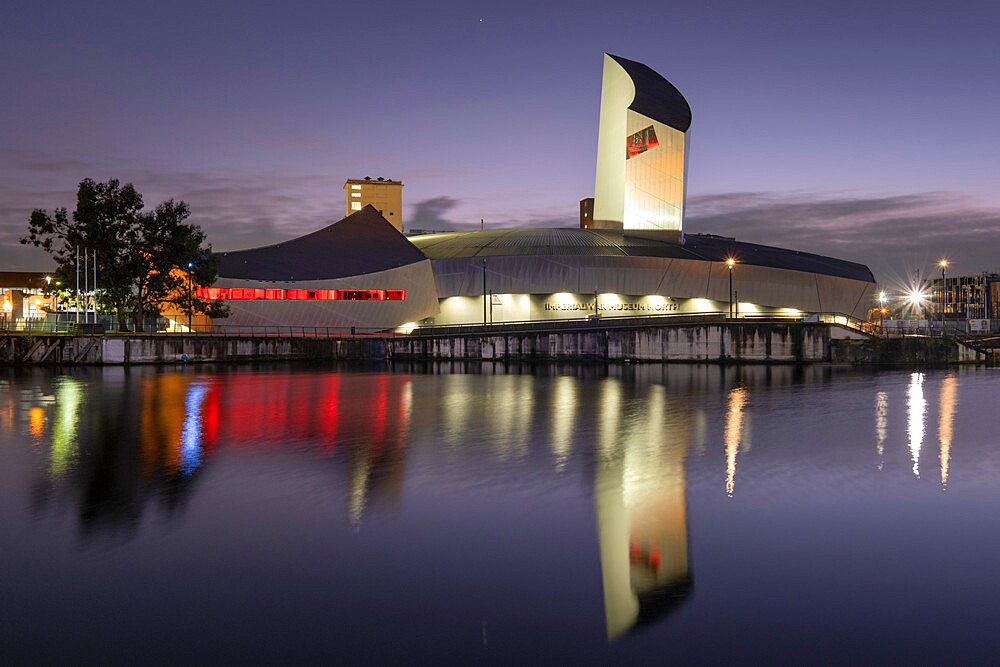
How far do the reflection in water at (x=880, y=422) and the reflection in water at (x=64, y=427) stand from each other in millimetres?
16973

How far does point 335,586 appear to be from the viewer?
8.31m

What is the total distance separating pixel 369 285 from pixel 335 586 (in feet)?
234

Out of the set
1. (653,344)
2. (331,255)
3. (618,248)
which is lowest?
(653,344)

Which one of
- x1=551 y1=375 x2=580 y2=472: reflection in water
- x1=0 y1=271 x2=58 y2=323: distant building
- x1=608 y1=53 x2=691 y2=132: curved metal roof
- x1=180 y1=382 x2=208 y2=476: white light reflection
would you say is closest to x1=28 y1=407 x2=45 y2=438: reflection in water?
x1=180 y1=382 x2=208 y2=476: white light reflection

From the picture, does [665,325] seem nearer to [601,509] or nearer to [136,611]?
[601,509]

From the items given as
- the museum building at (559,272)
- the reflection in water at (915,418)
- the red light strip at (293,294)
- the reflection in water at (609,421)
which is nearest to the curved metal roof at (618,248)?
the museum building at (559,272)

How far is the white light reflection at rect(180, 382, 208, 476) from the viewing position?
15992 mm

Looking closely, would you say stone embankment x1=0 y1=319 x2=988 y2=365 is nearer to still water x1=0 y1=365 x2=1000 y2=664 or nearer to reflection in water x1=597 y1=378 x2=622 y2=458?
reflection in water x1=597 y1=378 x2=622 y2=458

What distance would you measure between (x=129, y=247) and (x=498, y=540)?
63185 millimetres

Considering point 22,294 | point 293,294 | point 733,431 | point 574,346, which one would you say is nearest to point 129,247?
point 293,294

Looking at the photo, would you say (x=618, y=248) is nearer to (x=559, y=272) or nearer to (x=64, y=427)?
(x=559, y=272)

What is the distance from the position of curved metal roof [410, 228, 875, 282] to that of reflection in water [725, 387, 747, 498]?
52365 millimetres

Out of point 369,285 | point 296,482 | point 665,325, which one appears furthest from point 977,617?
point 369,285

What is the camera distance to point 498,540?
10.2 metres
